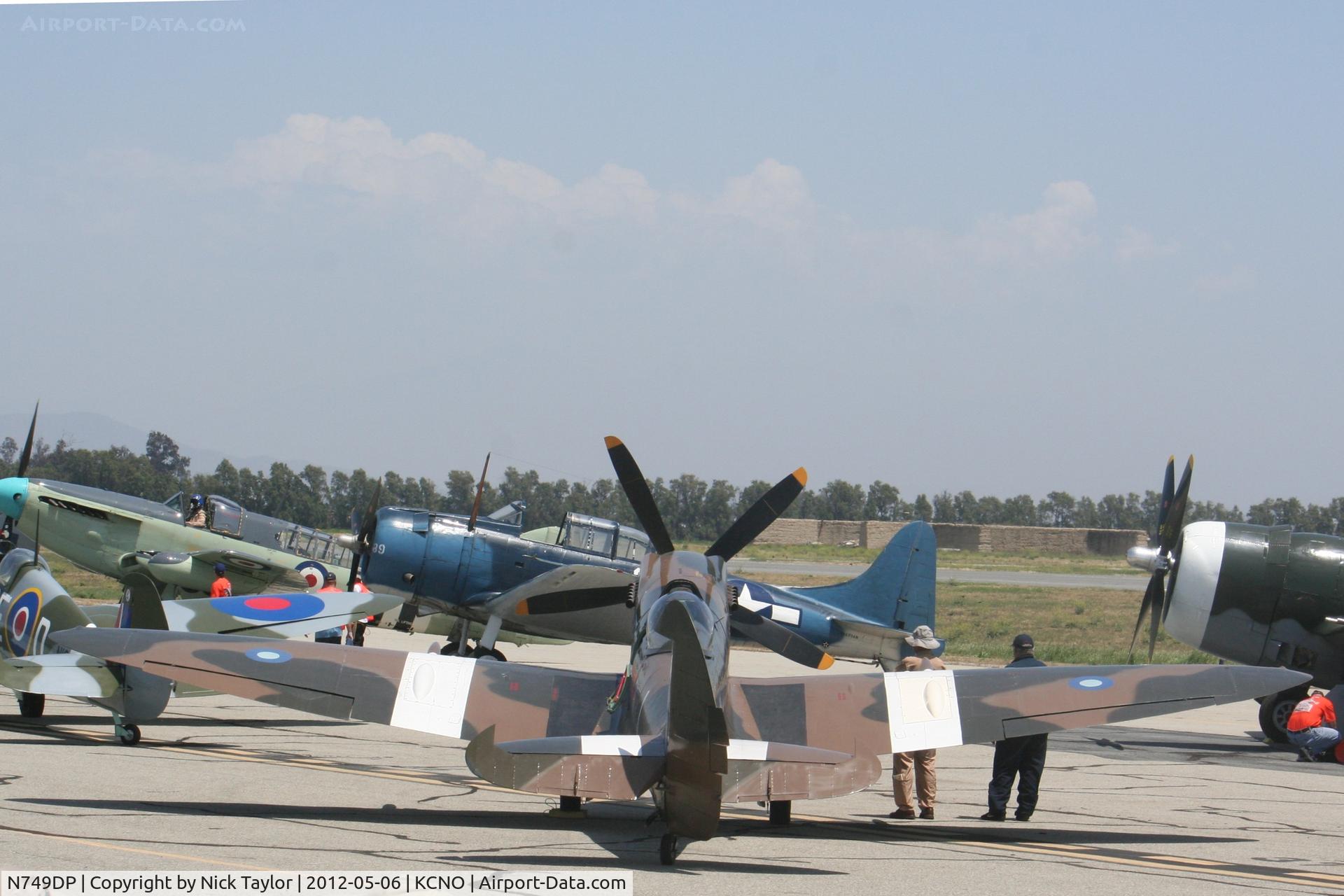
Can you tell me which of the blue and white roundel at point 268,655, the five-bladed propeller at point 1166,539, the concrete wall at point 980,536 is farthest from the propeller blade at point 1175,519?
the concrete wall at point 980,536

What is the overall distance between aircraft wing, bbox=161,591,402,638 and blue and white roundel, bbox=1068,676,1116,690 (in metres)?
8.04

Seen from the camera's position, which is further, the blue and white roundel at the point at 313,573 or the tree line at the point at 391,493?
the tree line at the point at 391,493

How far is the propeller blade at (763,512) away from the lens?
31.9ft

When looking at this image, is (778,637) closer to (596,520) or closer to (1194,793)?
(1194,793)

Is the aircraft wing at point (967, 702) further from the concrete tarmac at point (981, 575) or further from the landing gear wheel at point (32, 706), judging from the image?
the concrete tarmac at point (981, 575)

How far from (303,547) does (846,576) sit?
32.9 metres

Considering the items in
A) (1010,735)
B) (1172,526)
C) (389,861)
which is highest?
(1172,526)

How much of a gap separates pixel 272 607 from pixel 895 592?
34.4 ft

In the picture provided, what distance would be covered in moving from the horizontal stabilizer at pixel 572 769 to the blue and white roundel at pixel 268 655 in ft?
8.02

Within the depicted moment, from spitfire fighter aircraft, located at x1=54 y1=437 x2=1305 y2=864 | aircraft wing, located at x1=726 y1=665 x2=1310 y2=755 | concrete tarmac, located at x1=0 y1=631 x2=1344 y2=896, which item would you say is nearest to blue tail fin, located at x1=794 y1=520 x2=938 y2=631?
concrete tarmac, located at x1=0 y1=631 x2=1344 y2=896

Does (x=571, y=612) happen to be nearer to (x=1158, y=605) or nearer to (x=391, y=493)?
(x=1158, y=605)

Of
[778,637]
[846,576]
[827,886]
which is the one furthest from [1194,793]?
[846,576]

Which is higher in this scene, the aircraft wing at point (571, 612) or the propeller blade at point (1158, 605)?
the propeller blade at point (1158, 605)

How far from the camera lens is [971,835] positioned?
355 inches
